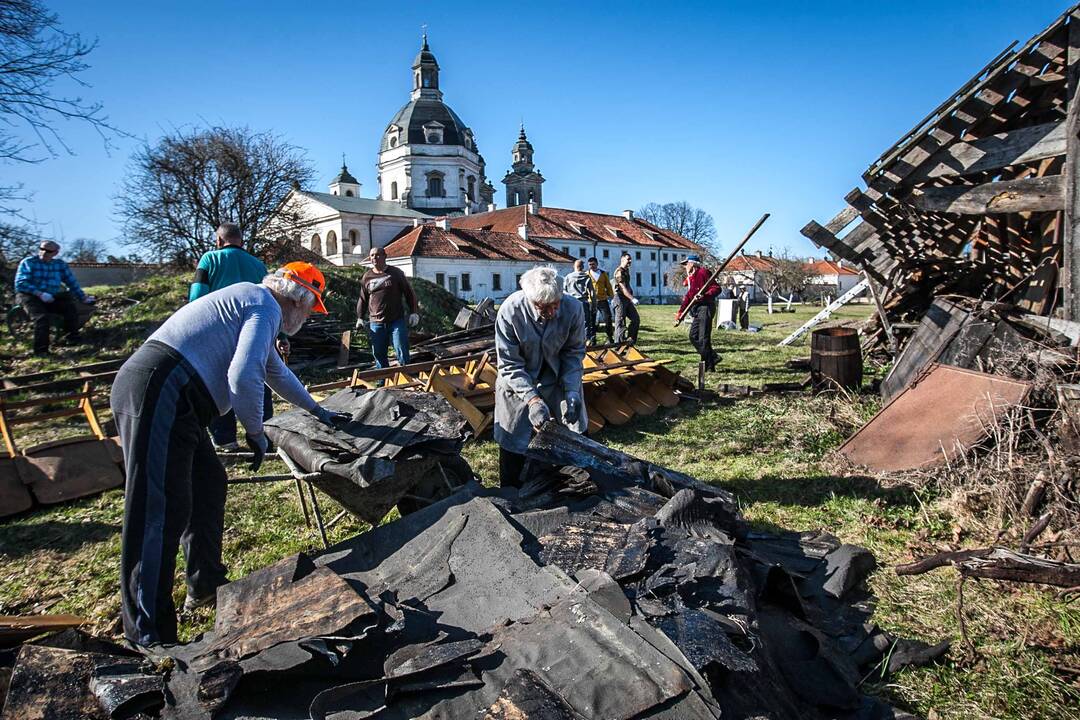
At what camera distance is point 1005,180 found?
631 centimetres

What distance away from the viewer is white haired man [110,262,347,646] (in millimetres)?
2742

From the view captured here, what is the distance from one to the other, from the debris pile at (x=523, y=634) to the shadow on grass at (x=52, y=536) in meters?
2.40

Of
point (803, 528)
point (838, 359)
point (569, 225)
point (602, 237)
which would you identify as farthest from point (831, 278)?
point (803, 528)

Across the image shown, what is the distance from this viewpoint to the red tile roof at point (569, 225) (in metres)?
53.0

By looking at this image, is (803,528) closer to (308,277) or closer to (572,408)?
(572,408)

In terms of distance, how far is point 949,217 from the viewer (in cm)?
799

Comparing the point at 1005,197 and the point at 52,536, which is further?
the point at 1005,197

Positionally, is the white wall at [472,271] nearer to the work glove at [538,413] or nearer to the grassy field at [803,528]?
the grassy field at [803,528]

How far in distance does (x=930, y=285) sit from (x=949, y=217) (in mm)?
3366

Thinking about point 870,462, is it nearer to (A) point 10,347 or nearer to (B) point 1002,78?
(B) point 1002,78

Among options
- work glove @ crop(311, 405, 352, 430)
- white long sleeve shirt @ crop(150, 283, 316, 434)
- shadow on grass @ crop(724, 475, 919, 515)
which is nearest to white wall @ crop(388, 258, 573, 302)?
shadow on grass @ crop(724, 475, 919, 515)

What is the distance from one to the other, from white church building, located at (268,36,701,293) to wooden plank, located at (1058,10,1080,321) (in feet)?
128

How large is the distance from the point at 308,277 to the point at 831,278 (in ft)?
244

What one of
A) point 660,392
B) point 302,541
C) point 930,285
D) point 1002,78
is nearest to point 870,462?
point 660,392
